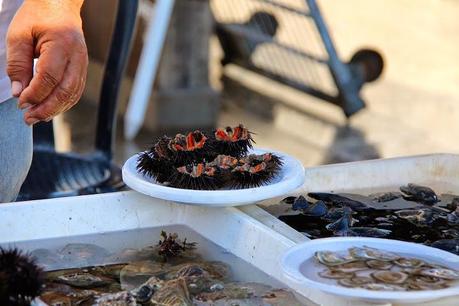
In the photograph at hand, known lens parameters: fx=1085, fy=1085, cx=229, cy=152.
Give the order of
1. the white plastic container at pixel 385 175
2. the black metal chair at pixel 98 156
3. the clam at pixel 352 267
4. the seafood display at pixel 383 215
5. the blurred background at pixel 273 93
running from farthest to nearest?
the blurred background at pixel 273 93
the black metal chair at pixel 98 156
the white plastic container at pixel 385 175
the seafood display at pixel 383 215
the clam at pixel 352 267

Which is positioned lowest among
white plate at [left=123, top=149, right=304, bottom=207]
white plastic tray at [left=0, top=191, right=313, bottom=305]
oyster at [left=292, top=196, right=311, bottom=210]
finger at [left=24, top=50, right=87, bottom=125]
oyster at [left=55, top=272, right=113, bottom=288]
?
oyster at [left=55, top=272, right=113, bottom=288]

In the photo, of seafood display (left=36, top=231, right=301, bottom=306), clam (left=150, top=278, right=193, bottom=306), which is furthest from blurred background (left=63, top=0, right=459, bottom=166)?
clam (left=150, top=278, right=193, bottom=306)

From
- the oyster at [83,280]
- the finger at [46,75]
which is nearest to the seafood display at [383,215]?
the oyster at [83,280]

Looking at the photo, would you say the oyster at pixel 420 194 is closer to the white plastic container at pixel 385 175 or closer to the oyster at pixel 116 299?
the white plastic container at pixel 385 175

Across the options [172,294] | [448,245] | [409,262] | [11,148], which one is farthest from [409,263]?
[11,148]

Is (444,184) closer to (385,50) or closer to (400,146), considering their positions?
(400,146)

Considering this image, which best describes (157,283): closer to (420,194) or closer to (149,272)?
(149,272)

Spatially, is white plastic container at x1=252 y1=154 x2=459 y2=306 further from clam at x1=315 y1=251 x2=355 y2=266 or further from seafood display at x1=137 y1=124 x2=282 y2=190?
clam at x1=315 y1=251 x2=355 y2=266
